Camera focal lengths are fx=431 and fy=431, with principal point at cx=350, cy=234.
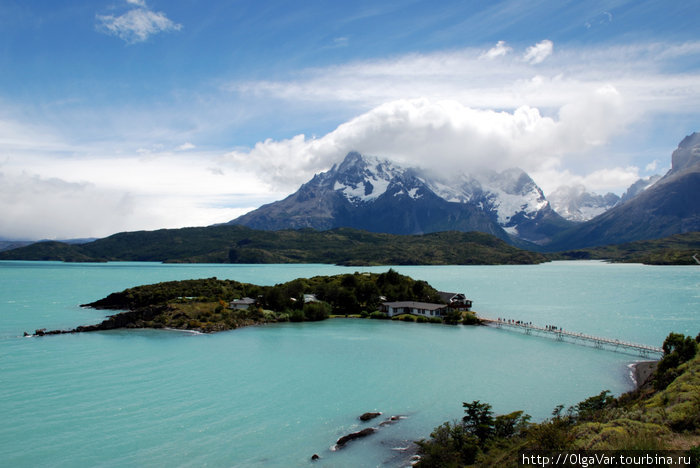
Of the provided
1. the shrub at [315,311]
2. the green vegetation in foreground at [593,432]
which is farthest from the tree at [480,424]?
the shrub at [315,311]

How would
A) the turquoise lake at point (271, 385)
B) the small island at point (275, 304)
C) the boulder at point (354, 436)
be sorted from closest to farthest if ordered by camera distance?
1. the boulder at point (354, 436)
2. the turquoise lake at point (271, 385)
3. the small island at point (275, 304)

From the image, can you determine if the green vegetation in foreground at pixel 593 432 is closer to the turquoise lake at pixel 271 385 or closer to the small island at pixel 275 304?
the turquoise lake at pixel 271 385

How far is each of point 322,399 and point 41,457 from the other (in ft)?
67.2

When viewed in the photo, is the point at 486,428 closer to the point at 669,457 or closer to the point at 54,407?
the point at 669,457

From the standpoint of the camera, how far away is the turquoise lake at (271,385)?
94.9 feet

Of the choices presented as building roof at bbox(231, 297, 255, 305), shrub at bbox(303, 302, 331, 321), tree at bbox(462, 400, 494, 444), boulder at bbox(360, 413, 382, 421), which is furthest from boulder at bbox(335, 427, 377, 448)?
building roof at bbox(231, 297, 255, 305)

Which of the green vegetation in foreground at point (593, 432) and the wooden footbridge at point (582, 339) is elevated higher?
the green vegetation in foreground at point (593, 432)

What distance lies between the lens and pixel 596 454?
53.1 feet

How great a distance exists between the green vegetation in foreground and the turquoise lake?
3985 mm

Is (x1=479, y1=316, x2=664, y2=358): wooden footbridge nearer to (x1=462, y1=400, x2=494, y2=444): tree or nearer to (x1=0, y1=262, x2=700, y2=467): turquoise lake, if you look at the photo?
(x1=0, y1=262, x2=700, y2=467): turquoise lake

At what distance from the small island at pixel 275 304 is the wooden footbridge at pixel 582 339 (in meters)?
5.88

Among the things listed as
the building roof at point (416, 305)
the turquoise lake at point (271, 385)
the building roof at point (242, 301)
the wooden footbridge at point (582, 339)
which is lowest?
the wooden footbridge at point (582, 339)

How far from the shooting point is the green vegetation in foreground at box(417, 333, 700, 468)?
17.7 metres

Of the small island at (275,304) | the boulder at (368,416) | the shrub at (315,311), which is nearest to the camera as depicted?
the boulder at (368,416)
